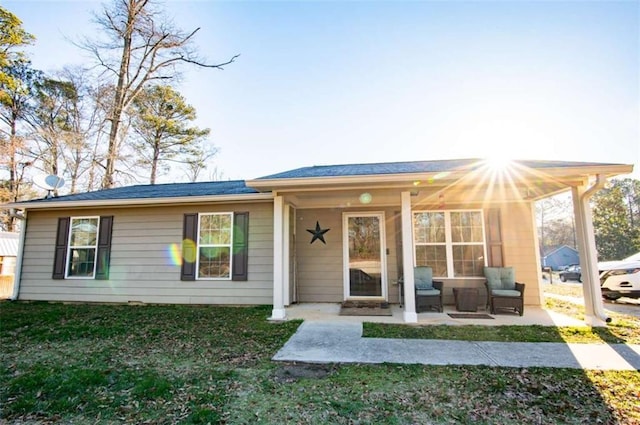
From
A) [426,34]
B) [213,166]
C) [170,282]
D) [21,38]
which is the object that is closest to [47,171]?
[21,38]

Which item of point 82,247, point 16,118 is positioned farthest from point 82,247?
point 16,118

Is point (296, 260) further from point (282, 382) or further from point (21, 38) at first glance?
point (21, 38)

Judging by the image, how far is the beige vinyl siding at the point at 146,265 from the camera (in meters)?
6.75

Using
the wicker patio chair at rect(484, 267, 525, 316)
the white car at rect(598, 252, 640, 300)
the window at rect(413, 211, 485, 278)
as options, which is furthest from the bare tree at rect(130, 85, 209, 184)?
the white car at rect(598, 252, 640, 300)

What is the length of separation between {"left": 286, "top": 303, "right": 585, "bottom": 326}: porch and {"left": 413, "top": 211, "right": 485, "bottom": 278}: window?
91 centimetres

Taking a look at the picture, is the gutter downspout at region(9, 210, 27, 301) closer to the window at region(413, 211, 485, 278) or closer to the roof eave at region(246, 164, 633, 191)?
the roof eave at region(246, 164, 633, 191)

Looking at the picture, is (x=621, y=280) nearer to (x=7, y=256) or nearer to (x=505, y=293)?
(x=505, y=293)

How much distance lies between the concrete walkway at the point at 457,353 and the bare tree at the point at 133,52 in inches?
487

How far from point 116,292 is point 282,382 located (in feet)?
19.2

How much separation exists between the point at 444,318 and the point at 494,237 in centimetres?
236

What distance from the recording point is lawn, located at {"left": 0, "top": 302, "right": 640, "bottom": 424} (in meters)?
2.43

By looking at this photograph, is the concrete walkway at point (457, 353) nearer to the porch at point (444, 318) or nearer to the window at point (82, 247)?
the porch at point (444, 318)

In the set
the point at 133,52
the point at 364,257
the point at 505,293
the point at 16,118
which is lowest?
the point at 505,293

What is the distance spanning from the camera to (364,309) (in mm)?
6340
